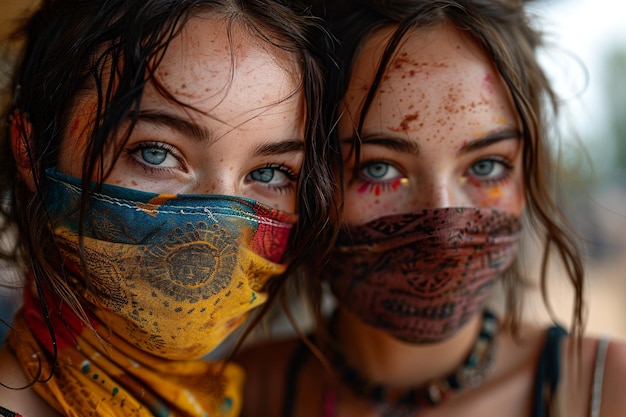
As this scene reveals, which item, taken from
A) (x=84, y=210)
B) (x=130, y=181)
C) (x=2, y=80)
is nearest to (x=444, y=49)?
(x=130, y=181)

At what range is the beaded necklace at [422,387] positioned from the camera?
1736 mm

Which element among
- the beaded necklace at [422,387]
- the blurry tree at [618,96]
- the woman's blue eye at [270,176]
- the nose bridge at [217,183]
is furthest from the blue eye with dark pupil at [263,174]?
the blurry tree at [618,96]

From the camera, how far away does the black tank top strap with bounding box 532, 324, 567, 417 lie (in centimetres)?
164

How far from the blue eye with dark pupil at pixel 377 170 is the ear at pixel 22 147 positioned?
760 millimetres

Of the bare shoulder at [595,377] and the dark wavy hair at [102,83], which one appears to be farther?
the bare shoulder at [595,377]

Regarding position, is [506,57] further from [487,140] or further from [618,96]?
[618,96]

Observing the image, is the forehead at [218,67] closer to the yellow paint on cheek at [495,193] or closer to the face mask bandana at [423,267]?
the face mask bandana at [423,267]

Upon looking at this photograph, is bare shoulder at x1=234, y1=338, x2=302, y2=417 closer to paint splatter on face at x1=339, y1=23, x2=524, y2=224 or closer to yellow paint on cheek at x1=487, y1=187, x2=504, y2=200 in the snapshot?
paint splatter on face at x1=339, y1=23, x2=524, y2=224

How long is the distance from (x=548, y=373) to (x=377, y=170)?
767 millimetres

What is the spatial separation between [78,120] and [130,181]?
0.16m

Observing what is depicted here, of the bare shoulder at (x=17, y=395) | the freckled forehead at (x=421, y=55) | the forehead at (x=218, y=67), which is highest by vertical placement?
the freckled forehead at (x=421, y=55)

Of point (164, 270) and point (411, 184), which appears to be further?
point (411, 184)

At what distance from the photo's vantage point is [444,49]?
1.43 m

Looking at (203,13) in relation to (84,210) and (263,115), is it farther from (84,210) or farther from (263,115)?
(84,210)
